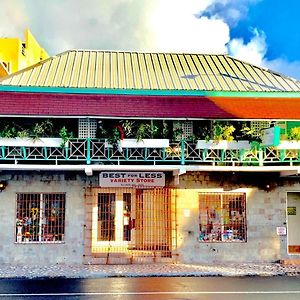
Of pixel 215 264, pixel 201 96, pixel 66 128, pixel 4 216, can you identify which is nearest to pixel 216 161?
pixel 201 96

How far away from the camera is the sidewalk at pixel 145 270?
1558cm

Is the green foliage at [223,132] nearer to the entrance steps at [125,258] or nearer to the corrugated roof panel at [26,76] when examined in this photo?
the entrance steps at [125,258]

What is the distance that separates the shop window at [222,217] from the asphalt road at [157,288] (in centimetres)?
332

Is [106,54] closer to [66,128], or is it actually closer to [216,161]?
[66,128]

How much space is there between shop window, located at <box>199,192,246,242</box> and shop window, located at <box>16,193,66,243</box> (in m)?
5.13

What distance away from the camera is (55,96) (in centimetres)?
1725

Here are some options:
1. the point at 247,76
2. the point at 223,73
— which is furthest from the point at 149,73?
the point at 247,76

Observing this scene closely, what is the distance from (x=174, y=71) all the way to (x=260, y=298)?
11804 millimetres

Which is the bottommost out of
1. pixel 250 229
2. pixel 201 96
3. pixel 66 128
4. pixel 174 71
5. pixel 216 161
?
pixel 250 229

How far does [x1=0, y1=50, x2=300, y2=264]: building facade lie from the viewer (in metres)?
16.9

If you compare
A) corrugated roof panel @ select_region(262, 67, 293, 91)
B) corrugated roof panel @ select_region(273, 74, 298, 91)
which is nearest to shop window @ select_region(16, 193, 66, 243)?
corrugated roof panel @ select_region(262, 67, 293, 91)

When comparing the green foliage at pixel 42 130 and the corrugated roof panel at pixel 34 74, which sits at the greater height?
the corrugated roof panel at pixel 34 74

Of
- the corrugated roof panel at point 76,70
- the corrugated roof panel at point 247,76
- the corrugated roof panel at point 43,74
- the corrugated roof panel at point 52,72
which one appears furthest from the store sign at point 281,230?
the corrugated roof panel at point 43,74

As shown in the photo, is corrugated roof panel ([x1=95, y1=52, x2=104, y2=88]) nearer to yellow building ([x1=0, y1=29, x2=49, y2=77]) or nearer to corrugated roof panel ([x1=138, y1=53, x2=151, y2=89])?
corrugated roof panel ([x1=138, y1=53, x2=151, y2=89])
